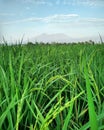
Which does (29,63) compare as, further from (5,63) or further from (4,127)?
(4,127)

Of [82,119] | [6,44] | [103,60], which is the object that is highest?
[6,44]

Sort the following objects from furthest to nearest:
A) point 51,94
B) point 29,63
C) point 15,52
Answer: point 15,52 → point 29,63 → point 51,94

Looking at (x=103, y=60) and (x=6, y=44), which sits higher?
(x=6, y=44)

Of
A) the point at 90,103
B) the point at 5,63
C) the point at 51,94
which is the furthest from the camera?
the point at 5,63

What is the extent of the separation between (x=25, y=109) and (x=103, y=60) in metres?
1.17

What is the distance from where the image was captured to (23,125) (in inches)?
38.6

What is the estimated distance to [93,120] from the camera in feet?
1.41

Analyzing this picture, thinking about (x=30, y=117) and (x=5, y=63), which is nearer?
(x=30, y=117)

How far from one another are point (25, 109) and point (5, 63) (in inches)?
31.6

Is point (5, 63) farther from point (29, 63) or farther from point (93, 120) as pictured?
point (93, 120)

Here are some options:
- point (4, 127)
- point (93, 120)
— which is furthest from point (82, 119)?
point (93, 120)

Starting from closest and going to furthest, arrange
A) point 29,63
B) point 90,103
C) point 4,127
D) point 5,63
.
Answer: point 90,103 < point 4,127 < point 5,63 < point 29,63

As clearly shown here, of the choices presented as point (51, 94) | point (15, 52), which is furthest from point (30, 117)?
point (15, 52)

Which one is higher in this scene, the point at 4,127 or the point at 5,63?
the point at 5,63
